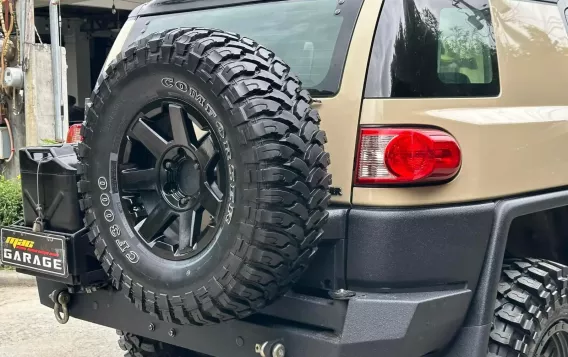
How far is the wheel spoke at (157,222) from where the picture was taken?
2426 millimetres

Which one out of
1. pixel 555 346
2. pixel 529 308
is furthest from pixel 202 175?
pixel 555 346

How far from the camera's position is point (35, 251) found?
2.88 metres

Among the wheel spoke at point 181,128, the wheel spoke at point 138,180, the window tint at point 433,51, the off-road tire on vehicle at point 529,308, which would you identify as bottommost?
the off-road tire on vehicle at point 529,308

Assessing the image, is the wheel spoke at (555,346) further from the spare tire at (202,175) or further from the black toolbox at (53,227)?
the black toolbox at (53,227)

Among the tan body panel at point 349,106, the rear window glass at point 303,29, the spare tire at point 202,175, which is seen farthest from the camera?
the rear window glass at point 303,29

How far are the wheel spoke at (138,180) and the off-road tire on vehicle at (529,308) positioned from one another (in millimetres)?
1407

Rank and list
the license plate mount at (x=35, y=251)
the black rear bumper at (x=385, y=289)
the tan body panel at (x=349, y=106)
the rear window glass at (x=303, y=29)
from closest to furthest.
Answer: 1. the black rear bumper at (x=385, y=289)
2. the tan body panel at (x=349, y=106)
3. the rear window glass at (x=303, y=29)
4. the license plate mount at (x=35, y=251)

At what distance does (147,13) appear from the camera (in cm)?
338

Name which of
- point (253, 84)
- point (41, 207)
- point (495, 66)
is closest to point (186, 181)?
point (253, 84)

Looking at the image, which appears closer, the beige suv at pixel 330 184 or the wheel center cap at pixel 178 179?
the beige suv at pixel 330 184

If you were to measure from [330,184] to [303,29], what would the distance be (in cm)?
76

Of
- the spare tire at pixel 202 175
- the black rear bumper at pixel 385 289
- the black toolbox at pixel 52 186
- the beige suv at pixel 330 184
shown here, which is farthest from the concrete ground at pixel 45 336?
the black rear bumper at pixel 385 289

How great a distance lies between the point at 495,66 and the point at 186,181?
128cm

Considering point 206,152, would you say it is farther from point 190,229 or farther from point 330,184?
point 330,184
